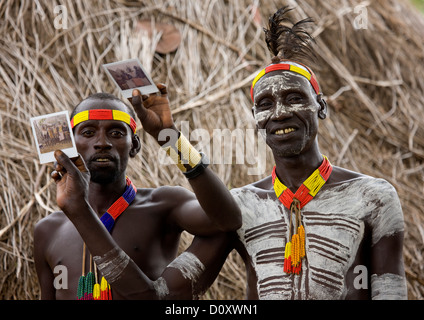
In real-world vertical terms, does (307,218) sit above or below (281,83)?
below

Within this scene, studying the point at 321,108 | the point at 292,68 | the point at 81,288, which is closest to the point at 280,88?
the point at 292,68

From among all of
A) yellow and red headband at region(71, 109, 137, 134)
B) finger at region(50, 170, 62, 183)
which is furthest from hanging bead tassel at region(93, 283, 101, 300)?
yellow and red headband at region(71, 109, 137, 134)

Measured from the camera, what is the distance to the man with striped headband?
2.87 m

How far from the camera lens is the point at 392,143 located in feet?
17.5

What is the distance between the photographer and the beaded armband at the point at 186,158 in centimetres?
287

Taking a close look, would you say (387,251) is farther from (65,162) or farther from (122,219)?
(65,162)

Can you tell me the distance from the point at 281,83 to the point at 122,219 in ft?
3.30

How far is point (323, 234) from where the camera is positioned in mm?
3045

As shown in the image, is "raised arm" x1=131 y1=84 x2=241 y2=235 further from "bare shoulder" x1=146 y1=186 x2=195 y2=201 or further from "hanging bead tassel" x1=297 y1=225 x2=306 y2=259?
"bare shoulder" x1=146 y1=186 x2=195 y2=201

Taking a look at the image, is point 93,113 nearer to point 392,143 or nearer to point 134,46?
point 134,46

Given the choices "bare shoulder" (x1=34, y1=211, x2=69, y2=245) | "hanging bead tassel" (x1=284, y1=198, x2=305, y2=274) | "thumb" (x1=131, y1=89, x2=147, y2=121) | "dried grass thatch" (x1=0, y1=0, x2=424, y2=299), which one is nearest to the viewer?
"thumb" (x1=131, y1=89, x2=147, y2=121)

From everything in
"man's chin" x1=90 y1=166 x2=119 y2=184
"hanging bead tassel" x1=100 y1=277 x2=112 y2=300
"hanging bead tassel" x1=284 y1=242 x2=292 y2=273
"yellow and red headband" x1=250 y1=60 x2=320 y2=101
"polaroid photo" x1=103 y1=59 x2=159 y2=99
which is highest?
"yellow and red headband" x1=250 y1=60 x2=320 y2=101

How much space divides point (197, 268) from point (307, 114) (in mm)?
849

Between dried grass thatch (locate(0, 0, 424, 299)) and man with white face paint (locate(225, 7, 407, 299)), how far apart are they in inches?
51.4
